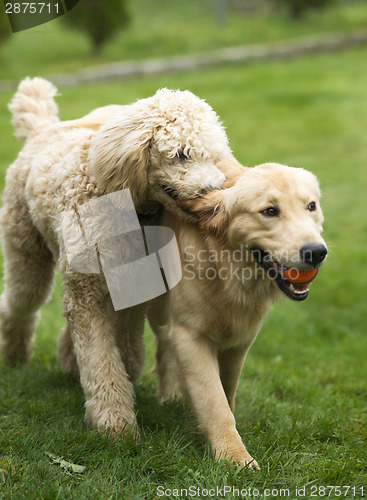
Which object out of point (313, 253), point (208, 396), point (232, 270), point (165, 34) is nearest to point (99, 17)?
point (165, 34)

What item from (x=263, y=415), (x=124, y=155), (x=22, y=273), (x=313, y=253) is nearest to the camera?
(x=313, y=253)

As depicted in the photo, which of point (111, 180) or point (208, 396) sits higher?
point (111, 180)

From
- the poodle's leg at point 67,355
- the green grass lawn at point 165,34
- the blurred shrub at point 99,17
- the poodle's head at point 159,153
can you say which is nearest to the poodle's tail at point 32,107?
the poodle's head at point 159,153

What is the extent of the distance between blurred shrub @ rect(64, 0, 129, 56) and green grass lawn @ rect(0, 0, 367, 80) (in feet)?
1.76

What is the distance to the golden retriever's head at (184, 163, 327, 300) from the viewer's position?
122 inches

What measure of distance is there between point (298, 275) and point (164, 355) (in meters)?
1.32

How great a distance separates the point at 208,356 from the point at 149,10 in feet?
64.2

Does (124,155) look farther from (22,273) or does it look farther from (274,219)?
(22,273)

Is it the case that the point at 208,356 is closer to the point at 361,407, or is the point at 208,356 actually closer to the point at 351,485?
the point at 351,485

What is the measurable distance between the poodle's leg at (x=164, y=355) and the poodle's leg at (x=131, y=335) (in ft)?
0.31

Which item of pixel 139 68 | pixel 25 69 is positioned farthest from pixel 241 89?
pixel 25 69

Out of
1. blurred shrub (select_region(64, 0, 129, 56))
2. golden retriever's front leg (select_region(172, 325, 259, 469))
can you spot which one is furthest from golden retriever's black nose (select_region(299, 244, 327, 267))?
blurred shrub (select_region(64, 0, 129, 56))

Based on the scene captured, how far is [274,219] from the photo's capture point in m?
3.20

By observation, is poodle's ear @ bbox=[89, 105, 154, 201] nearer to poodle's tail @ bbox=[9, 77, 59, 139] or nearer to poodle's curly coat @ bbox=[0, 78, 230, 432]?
poodle's curly coat @ bbox=[0, 78, 230, 432]
